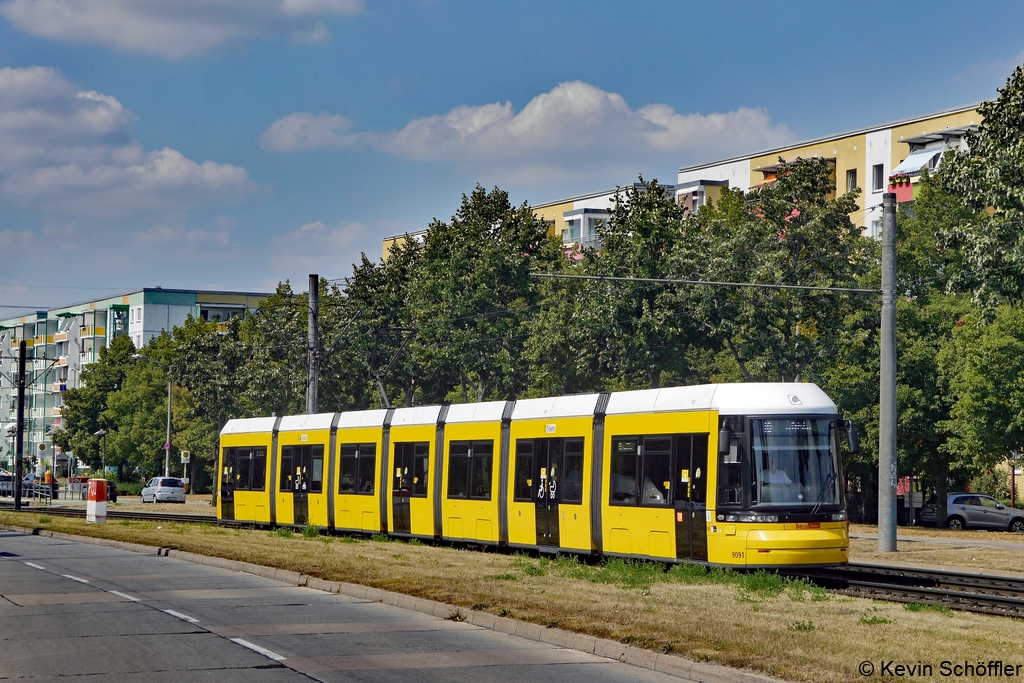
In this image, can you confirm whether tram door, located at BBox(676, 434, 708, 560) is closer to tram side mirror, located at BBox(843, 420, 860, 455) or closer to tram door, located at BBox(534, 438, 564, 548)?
tram side mirror, located at BBox(843, 420, 860, 455)

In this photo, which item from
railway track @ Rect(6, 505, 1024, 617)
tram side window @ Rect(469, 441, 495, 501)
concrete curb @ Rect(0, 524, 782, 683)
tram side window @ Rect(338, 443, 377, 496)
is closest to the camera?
concrete curb @ Rect(0, 524, 782, 683)

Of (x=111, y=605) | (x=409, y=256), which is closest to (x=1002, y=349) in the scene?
(x=111, y=605)

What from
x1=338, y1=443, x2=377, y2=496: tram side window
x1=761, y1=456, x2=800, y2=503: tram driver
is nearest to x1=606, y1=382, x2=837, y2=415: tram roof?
x1=761, y1=456, x2=800, y2=503: tram driver

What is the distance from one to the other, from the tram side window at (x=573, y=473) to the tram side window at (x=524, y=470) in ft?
4.12

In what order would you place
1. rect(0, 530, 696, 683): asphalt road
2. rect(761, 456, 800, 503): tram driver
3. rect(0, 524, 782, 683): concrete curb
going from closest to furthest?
rect(0, 524, 782, 683): concrete curb < rect(0, 530, 696, 683): asphalt road < rect(761, 456, 800, 503): tram driver

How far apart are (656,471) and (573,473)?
2798 millimetres

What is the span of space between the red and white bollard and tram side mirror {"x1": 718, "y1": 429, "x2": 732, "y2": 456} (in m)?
24.3

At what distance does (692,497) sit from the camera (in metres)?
20.9

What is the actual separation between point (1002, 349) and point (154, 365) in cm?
7407

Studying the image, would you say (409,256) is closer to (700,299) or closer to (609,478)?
(700,299)

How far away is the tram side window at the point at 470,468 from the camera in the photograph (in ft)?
89.4

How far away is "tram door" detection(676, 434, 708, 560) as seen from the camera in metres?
20.6

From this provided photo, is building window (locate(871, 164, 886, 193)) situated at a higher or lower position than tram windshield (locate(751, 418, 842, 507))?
higher

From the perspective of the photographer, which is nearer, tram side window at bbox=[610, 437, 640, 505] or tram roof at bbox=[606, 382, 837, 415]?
tram roof at bbox=[606, 382, 837, 415]
